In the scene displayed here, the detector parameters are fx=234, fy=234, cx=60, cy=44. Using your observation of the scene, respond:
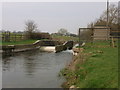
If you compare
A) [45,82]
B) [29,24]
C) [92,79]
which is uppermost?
[29,24]

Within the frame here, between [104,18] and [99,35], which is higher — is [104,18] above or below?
above

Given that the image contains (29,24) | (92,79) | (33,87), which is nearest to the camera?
(92,79)

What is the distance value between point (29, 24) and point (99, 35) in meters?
29.1

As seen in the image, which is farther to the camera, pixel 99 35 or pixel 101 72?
pixel 99 35

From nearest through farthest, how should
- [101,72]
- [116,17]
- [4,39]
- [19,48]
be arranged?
[101,72] → [19,48] → [4,39] → [116,17]

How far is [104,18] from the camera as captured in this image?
170 feet

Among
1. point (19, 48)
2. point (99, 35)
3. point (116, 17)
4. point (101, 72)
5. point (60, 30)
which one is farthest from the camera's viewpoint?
point (60, 30)

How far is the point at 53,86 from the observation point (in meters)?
10.2

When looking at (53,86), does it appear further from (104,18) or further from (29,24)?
(29,24)

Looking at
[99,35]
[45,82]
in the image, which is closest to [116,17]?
[99,35]

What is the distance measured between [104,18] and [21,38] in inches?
739

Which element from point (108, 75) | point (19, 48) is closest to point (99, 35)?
point (19, 48)

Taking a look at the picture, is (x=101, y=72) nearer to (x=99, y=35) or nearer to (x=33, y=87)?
(x=33, y=87)

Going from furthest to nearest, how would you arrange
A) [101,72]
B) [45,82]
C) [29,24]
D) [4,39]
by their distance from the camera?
1. [29,24]
2. [4,39]
3. [45,82]
4. [101,72]
